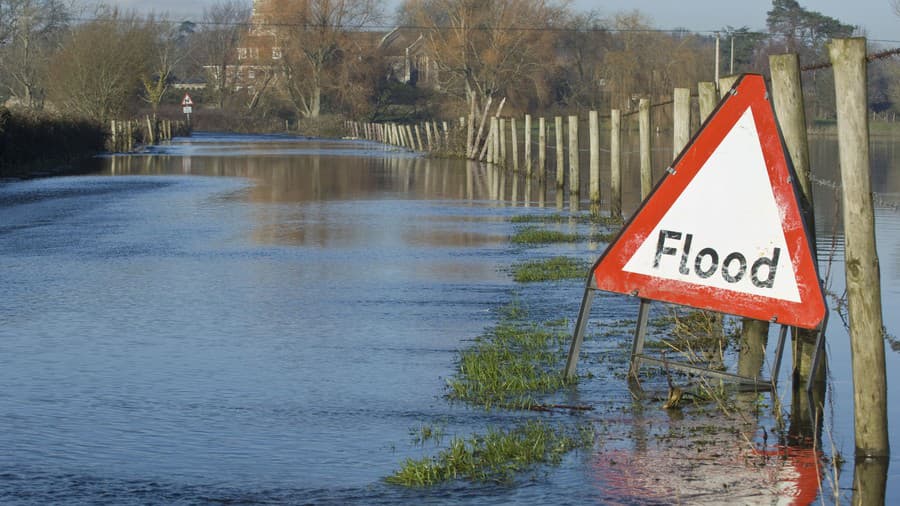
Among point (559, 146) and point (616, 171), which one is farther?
point (559, 146)

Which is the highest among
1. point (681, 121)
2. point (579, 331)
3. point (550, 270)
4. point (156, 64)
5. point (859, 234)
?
point (156, 64)

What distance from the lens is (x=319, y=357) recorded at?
10.4m

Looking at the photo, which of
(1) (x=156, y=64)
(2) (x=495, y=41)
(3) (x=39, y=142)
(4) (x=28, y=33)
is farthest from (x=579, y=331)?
(1) (x=156, y=64)

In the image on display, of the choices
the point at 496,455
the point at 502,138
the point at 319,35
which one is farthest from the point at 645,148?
the point at 319,35

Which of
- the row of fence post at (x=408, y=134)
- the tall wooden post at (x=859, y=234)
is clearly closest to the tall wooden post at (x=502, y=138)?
the row of fence post at (x=408, y=134)

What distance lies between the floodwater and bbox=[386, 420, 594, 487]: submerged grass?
0.12 meters

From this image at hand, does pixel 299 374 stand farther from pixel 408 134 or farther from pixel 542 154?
pixel 408 134

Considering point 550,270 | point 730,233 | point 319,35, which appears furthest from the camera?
point 319,35

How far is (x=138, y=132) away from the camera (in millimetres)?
69500

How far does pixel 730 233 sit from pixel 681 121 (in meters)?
7.96

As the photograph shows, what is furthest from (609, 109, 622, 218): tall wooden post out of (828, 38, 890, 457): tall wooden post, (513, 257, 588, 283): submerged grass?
(828, 38, 890, 457): tall wooden post

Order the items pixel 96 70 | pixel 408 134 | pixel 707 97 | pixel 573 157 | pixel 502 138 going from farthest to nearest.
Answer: pixel 408 134 → pixel 96 70 → pixel 502 138 → pixel 573 157 → pixel 707 97

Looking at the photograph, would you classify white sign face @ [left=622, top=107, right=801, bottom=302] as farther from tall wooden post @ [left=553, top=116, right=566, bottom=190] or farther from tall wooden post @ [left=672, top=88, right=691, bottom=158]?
tall wooden post @ [left=553, top=116, right=566, bottom=190]

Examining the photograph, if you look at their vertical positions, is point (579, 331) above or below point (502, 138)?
below
